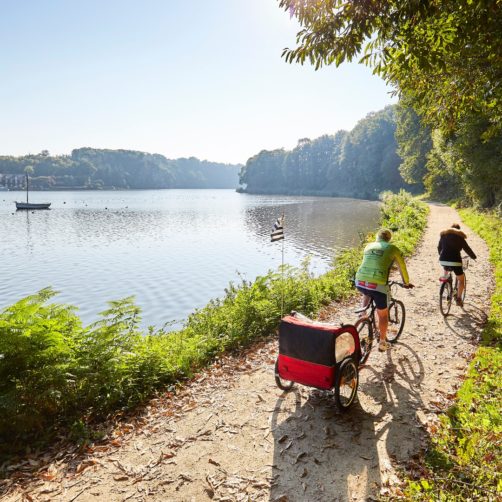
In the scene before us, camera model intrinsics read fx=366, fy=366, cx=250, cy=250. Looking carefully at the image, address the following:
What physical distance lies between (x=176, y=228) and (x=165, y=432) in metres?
45.8

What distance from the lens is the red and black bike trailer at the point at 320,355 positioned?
5582 millimetres

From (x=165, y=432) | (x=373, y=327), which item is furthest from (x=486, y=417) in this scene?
(x=165, y=432)

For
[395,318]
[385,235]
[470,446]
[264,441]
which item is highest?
[385,235]

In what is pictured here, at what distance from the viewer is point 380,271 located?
24.1 ft

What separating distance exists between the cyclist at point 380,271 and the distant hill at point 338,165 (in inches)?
4375

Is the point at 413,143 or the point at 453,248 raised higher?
the point at 413,143

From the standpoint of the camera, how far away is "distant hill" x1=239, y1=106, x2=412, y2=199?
12112cm

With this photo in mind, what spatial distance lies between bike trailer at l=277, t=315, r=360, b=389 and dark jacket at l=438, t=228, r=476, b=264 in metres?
5.67

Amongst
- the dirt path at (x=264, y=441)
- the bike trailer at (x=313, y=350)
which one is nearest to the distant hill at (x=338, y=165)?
the dirt path at (x=264, y=441)

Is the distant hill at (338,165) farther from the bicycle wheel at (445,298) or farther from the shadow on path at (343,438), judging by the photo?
the shadow on path at (343,438)

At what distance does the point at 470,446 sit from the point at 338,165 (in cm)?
14996

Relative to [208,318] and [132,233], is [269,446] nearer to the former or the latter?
[208,318]

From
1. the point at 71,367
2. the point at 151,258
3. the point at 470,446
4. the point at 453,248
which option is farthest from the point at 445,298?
the point at 151,258

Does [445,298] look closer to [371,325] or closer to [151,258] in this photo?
[371,325]
